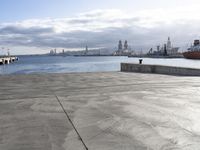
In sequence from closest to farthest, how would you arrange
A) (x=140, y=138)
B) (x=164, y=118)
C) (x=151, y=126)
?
(x=140, y=138) → (x=151, y=126) → (x=164, y=118)

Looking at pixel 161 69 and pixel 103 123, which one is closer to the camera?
pixel 103 123

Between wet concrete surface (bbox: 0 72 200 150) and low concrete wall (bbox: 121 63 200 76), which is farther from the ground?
low concrete wall (bbox: 121 63 200 76)

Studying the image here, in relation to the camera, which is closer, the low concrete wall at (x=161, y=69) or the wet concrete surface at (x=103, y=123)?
the wet concrete surface at (x=103, y=123)

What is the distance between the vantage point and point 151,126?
20.6 ft

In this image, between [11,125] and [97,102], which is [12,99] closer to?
[97,102]

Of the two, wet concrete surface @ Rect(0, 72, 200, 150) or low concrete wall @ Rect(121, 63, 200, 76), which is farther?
low concrete wall @ Rect(121, 63, 200, 76)

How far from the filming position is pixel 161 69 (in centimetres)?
2402

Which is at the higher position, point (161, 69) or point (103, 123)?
point (161, 69)

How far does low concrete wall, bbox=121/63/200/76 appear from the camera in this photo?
70.2 feet

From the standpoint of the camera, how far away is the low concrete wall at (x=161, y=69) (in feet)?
70.2

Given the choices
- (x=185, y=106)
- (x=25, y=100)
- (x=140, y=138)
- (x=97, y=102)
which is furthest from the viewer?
(x=25, y=100)

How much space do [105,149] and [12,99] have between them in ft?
20.9

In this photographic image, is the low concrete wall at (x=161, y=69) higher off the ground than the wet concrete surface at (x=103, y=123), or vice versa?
the low concrete wall at (x=161, y=69)

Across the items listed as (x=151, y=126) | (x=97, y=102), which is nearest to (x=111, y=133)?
(x=151, y=126)
